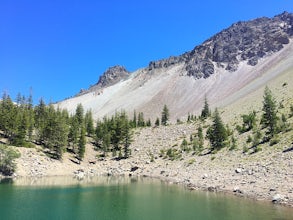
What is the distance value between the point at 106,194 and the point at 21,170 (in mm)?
32620

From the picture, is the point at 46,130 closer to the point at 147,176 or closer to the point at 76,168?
the point at 76,168

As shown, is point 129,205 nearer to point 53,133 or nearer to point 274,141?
point 274,141

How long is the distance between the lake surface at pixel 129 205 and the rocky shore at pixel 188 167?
12.7 ft

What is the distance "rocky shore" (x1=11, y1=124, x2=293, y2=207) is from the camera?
38.9 metres

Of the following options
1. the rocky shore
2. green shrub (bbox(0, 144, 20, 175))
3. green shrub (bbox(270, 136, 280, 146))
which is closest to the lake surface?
the rocky shore

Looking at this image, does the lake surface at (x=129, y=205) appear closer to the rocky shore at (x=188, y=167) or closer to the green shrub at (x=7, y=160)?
the rocky shore at (x=188, y=167)

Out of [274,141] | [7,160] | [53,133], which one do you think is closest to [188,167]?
[274,141]

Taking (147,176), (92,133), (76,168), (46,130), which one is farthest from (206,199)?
(92,133)

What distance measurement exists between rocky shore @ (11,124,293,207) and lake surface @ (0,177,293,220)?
3860 mm

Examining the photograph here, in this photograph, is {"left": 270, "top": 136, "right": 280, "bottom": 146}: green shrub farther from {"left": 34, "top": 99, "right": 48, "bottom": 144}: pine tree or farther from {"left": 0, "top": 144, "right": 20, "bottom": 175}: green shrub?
{"left": 34, "top": 99, "right": 48, "bottom": 144}: pine tree

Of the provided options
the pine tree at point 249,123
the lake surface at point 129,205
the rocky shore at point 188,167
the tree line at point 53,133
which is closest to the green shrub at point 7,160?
the rocky shore at point 188,167

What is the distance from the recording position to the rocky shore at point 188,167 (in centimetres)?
3888

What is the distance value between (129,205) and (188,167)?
29.2 meters

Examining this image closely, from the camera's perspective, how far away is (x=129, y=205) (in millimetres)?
37094
